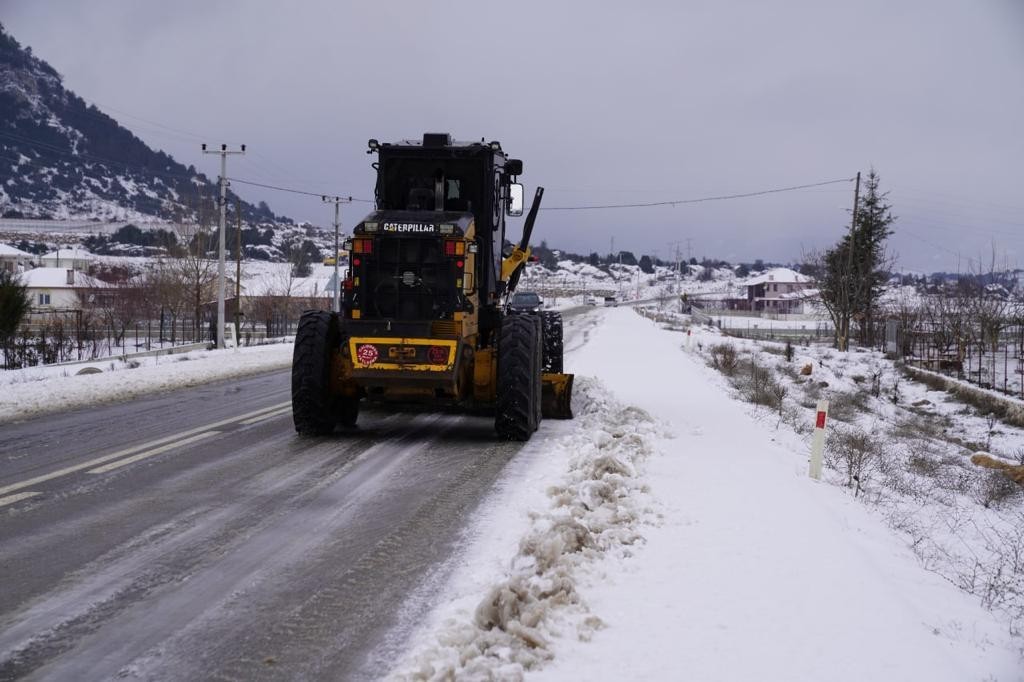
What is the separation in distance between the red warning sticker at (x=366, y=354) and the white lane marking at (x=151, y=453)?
208cm

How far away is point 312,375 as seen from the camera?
934 centimetres

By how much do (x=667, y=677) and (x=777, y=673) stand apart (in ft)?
1.64

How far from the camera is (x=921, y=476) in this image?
12492mm

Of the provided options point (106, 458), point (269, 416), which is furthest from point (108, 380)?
point (106, 458)

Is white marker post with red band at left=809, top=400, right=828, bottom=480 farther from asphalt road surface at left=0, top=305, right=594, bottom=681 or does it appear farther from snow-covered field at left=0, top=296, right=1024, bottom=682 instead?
asphalt road surface at left=0, top=305, right=594, bottom=681

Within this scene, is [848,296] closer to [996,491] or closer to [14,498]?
[996,491]

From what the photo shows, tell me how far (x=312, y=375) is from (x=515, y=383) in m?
2.35

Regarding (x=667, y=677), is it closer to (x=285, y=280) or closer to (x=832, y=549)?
(x=832, y=549)

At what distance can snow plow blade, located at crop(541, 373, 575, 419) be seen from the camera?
11297 mm

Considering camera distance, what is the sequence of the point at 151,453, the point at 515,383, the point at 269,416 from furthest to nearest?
the point at 269,416 < the point at 515,383 < the point at 151,453

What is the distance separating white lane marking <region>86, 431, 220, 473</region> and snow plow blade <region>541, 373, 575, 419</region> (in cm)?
434

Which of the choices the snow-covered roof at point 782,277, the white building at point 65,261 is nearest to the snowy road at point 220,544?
the white building at point 65,261

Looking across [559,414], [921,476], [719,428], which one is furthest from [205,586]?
[921,476]

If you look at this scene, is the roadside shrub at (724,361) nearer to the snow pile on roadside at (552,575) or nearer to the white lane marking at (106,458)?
the white lane marking at (106,458)
